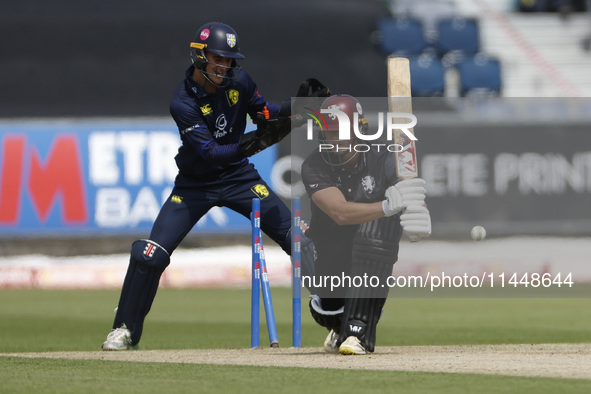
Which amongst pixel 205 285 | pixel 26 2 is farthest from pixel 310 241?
pixel 26 2

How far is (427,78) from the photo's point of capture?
18875mm

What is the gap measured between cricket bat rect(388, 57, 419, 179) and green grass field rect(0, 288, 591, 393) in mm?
1544

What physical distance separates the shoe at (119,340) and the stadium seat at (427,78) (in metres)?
12.4

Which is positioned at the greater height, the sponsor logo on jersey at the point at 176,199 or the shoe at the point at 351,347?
the sponsor logo on jersey at the point at 176,199

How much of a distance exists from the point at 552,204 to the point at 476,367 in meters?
4.16

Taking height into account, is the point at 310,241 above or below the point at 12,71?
below

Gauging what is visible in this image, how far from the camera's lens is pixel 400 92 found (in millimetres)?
6621

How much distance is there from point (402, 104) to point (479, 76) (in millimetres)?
13096

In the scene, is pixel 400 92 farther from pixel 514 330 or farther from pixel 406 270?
pixel 514 330

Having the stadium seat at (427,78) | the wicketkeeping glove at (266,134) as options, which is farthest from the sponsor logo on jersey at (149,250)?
the stadium seat at (427,78)

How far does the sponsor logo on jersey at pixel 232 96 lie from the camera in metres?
7.19

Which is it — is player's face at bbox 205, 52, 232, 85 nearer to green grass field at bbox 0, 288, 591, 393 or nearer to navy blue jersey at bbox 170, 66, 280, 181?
navy blue jersey at bbox 170, 66, 280, 181

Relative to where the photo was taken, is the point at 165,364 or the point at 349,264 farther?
Answer: the point at 349,264

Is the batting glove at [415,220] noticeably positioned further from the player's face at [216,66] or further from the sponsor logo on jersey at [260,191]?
the player's face at [216,66]
